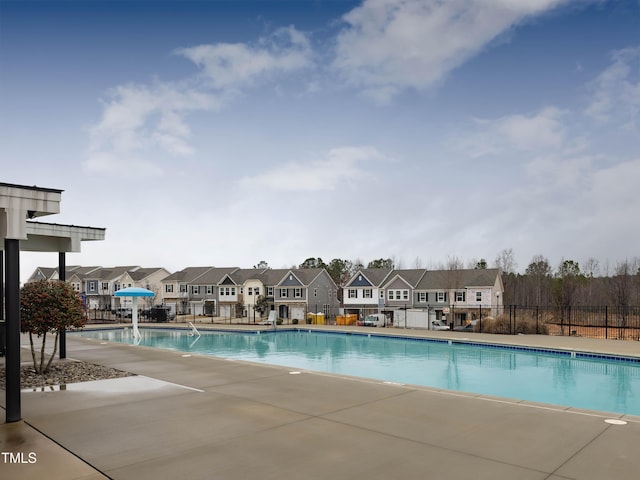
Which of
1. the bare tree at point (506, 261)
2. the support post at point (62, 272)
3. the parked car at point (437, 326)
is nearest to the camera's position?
the support post at point (62, 272)

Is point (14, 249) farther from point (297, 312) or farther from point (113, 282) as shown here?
point (113, 282)

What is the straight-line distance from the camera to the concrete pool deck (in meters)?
4.94

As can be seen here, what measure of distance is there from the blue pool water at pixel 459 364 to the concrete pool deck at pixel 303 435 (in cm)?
481

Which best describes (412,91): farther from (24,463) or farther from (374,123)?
(24,463)

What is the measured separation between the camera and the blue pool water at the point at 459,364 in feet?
40.4

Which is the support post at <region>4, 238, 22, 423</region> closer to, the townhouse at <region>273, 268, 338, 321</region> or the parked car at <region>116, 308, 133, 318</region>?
the parked car at <region>116, 308, 133, 318</region>

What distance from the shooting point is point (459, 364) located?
16688mm

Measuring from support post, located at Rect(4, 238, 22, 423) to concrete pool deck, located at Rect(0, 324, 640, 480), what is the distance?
0.30m

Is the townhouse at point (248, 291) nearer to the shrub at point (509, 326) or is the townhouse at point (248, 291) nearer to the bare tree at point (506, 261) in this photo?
the bare tree at point (506, 261)

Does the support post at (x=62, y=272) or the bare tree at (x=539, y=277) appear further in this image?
the bare tree at (x=539, y=277)

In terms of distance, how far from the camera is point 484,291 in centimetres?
3988

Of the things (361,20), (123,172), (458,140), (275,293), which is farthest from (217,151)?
(275,293)

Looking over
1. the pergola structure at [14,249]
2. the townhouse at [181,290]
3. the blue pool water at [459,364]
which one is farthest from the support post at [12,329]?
the townhouse at [181,290]

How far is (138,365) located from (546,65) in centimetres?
1828
